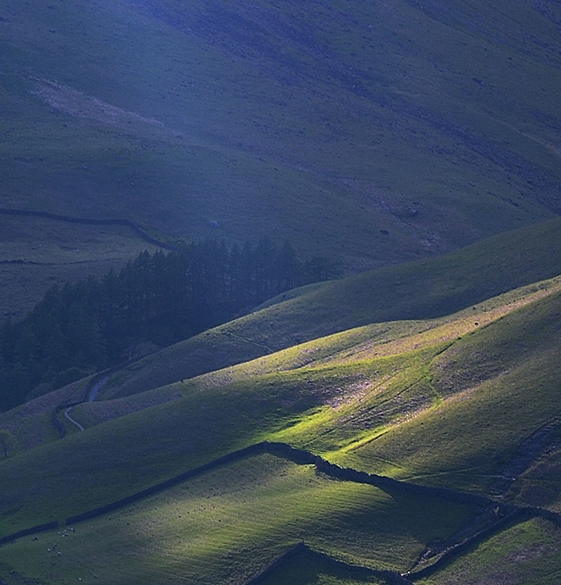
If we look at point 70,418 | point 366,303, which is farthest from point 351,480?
point 366,303

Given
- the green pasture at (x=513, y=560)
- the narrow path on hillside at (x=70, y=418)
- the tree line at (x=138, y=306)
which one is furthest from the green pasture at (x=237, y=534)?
the tree line at (x=138, y=306)

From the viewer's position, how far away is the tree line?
436 feet

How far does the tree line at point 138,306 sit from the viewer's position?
133 metres

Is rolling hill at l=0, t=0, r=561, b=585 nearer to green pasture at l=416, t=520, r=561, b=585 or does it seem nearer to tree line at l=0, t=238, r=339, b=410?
green pasture at l=416, t=520, r=561, b=585

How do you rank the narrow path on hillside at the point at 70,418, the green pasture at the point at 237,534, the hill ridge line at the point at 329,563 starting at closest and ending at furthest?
the hill ridge line at the point at 329,563
the green pasture at the point at 237,534
the narrow path on hillside at the point at 70,418

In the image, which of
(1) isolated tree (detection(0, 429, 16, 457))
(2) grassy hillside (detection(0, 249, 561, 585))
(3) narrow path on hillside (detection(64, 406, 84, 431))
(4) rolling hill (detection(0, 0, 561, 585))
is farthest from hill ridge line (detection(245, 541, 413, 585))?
(1) isolated tree (detection(0, 429, 16, 457))

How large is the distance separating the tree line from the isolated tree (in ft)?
54.5

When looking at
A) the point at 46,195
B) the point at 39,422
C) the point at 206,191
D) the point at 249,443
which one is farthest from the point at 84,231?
the point at 249,443

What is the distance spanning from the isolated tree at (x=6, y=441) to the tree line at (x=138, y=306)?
654 inches

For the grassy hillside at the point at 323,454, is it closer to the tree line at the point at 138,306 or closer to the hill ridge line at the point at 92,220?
the tree line at the point at 138,306

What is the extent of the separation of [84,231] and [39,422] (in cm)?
6498

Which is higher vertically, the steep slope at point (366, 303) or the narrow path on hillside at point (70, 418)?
the steep slope at point (366, 303)

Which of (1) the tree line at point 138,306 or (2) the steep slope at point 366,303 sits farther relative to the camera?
(1) the tree line at point 138,306

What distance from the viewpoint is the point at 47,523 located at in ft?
289
